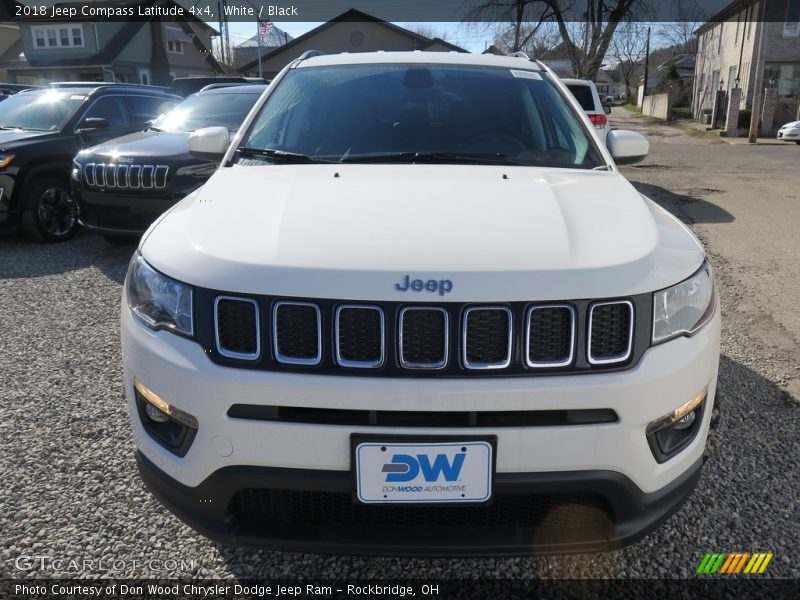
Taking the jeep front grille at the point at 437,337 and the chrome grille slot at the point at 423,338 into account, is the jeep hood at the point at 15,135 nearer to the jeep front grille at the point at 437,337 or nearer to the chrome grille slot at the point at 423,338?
the jeep front grille at the point at 437,337

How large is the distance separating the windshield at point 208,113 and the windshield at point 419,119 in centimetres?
412

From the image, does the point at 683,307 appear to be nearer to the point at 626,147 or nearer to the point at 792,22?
the point at 626,147

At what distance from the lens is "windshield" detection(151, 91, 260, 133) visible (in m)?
7.27

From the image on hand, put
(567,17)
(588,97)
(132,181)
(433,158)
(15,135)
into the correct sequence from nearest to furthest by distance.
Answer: (433,158), (132,181), (15,135), (588,97), (567,17)

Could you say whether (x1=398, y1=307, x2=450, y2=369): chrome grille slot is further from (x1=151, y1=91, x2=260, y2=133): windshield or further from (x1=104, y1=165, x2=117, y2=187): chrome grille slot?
(x1=151, y1=91, x2=260, y2=133): windshield

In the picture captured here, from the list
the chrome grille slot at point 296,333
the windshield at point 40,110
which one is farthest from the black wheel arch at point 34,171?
the chrome grille slot at point 296,333

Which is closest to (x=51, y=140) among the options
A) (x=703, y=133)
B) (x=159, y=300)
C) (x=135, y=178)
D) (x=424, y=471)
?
(x=135, y=178)

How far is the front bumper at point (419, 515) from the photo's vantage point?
1.84 metres

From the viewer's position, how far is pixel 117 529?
252 centimetres

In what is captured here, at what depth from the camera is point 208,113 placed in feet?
24.5

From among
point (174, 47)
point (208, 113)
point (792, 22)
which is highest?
point (174, 47)

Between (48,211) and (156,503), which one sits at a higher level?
(48,211)

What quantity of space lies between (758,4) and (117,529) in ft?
115
